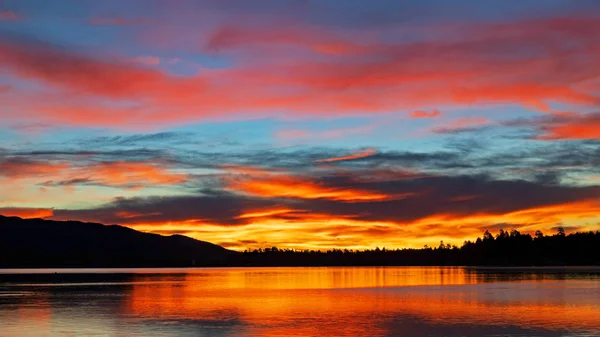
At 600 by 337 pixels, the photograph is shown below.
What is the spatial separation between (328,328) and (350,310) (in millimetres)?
12567

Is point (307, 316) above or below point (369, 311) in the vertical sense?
below

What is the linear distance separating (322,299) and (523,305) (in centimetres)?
1729

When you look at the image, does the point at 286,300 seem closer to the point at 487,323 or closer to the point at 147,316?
the point at 147,316

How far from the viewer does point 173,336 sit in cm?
3647

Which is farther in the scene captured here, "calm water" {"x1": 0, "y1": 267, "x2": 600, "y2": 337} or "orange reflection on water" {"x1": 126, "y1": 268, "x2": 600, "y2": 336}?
"orange reflection on water" {"x1": 126, "y1": 268, "x2": 600, "y2": 336}

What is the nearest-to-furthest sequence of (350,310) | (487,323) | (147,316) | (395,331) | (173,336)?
(173,336), (395,331), (487,323), (147,316), (350,310)

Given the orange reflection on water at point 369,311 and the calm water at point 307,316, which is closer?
the calm water at point 307,316

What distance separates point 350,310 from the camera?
52250 millimetres

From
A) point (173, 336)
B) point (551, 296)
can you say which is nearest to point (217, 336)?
point (173, 336)

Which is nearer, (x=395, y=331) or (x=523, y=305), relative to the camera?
(x=395, y=331)

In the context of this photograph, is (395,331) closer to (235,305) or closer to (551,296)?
(235,305)

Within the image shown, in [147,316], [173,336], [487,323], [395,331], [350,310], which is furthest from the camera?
[350,310]

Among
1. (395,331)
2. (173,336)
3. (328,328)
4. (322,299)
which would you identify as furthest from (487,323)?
(322,299)

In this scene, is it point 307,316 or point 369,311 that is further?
point 369,311
